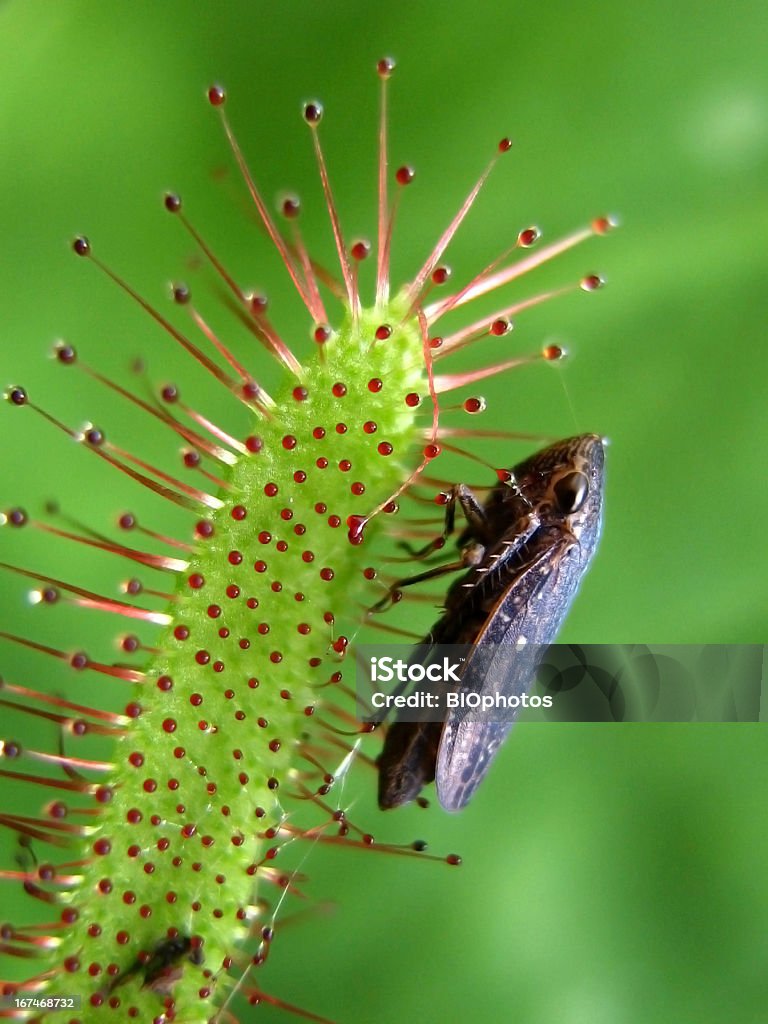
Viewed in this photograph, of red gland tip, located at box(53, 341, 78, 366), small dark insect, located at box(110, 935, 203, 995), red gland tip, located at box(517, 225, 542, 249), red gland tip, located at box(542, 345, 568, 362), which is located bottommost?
small dark insect, located at box(110, 935, 203, 995)

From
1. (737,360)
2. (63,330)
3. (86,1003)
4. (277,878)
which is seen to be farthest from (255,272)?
(86,1003)

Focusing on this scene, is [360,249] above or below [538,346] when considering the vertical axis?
below

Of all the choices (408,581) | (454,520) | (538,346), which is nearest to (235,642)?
(408,581)

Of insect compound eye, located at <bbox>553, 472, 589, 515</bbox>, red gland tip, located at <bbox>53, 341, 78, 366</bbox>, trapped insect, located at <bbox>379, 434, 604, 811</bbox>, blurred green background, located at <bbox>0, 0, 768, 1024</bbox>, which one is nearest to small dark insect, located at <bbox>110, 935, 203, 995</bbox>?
trapped insect, located at <bbox>379, 434, 604, 811</bbox>

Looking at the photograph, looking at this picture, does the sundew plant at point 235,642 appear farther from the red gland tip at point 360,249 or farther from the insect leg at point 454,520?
the insect leg at point 454,520

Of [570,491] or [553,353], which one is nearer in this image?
[553,353]

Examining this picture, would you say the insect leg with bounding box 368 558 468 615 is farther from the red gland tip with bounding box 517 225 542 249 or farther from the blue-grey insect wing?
the red gland tip with bounding box 517 225 542 249

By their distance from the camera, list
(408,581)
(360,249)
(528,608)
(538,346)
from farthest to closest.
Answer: (538,346) → (528,608) → (408,581) → (360,249)

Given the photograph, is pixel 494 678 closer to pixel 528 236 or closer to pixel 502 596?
pixel 502 596
